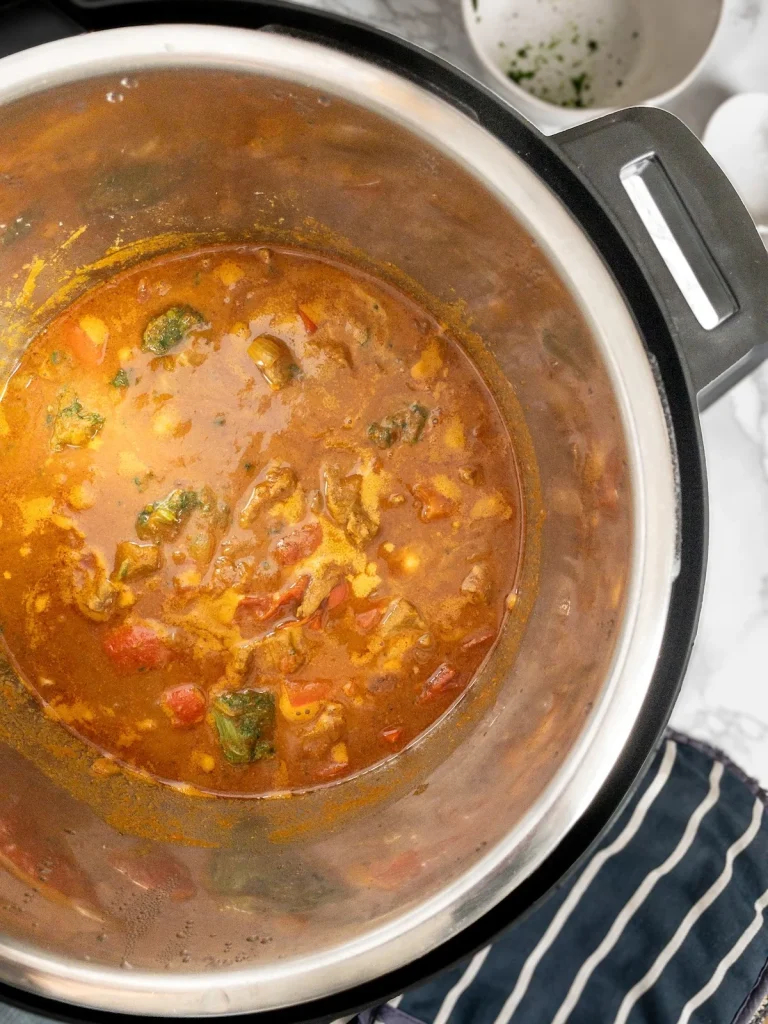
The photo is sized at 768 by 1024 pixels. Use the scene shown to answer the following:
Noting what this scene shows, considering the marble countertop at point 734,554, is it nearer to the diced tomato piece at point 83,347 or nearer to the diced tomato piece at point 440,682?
the diced tomato piece at point 440,682

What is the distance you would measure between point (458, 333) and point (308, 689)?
1.08 m

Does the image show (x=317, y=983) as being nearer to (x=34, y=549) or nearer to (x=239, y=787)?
(x=239, y=787)

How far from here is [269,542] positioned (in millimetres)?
2355

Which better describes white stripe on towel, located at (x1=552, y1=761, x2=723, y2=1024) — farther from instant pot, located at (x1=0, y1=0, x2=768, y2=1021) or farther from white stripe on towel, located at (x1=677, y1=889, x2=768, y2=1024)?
instant pot, located at (x1=0, y1=0, x2=768, y2=1021)

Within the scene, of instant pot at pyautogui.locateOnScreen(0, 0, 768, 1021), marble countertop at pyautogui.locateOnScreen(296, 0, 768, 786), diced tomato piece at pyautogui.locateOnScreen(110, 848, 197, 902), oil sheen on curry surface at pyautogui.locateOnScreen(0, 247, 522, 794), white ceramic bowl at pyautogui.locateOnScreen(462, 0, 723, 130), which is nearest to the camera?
instant pot at pyautogui.locateOnScreen(0, 0, 768, 1021)

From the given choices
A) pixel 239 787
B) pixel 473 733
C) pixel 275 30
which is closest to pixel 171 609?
pixel 239 787

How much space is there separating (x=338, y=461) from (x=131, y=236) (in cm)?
83

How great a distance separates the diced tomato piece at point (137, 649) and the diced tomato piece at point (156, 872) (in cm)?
49

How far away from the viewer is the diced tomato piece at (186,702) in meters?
2.37

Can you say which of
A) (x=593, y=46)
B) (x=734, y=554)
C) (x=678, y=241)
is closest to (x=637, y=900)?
(x=734, y=554)

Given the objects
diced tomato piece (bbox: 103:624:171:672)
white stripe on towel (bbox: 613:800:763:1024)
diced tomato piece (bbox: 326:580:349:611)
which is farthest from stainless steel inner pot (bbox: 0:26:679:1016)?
white stripe on towel (bbox: 613:800:763:1024)

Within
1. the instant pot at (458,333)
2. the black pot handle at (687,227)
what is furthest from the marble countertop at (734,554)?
the black pot handle at (687,227)

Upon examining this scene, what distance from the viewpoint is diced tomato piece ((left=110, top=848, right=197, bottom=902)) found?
2.15m

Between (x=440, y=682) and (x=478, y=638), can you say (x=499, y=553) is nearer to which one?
(x=478, y=638)
